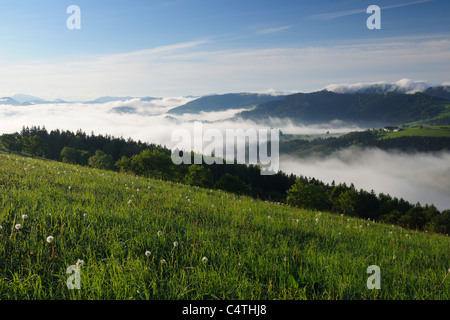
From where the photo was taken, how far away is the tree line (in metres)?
73.0

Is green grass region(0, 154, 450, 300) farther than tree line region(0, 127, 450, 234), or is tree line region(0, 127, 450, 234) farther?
tree line region(0, 127, 450, 234)

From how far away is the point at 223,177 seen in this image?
7425 centimetres

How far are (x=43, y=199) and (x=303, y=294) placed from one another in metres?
6.40

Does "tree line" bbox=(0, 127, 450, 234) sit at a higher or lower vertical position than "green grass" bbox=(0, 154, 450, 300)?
lower

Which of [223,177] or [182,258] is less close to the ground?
[182,258]

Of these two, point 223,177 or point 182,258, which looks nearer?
point 182,258

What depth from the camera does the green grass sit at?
3465 mm

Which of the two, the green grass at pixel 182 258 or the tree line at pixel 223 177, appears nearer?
the green grass at pixel 182 258

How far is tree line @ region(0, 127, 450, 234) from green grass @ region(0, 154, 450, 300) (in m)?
19.6

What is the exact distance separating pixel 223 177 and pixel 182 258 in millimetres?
69949

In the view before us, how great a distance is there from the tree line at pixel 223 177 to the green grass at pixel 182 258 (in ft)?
64.2

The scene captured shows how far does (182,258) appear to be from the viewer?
438 centimetres

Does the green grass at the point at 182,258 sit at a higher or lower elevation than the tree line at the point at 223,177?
higher

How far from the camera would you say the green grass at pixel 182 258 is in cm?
346
